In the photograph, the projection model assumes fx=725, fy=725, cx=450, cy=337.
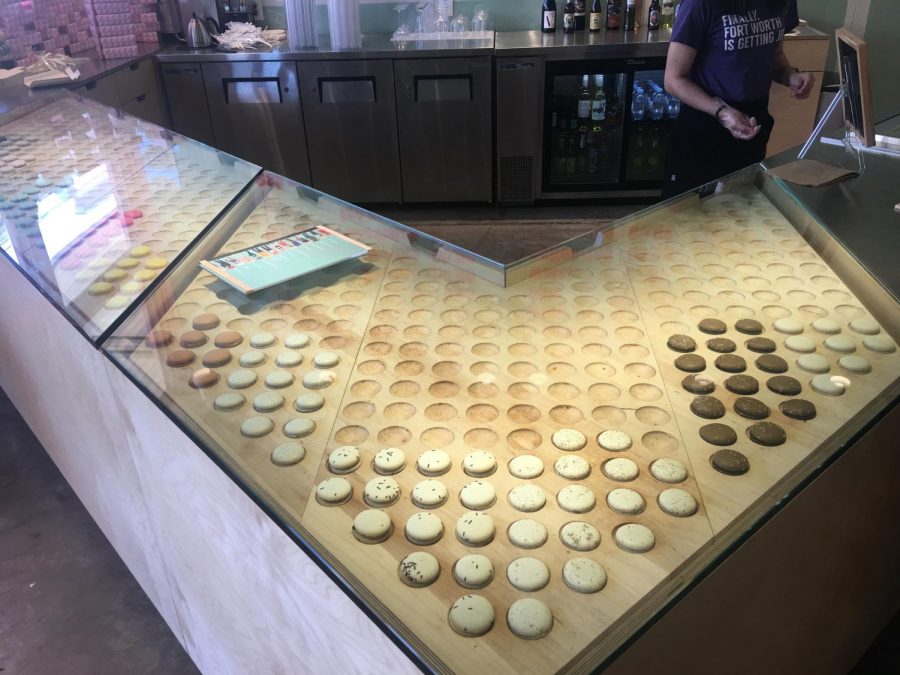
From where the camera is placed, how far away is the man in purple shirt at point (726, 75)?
248 cm

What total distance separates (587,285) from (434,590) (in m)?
0.79

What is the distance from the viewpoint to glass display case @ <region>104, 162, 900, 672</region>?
79cm

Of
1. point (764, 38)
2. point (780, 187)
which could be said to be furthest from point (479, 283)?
point (764, 38)

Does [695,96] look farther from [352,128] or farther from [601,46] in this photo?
[352,128]

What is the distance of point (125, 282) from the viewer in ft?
4.99

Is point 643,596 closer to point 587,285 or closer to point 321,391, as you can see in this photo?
point 321,391

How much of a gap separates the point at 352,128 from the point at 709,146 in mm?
2654

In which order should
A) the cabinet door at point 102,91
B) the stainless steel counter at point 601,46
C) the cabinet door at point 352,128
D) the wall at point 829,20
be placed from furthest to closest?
the wall at point 829,20
the cabinet door at point 352,128
the stainless steel counter at point 601,46
the cabinet door at point 102,91

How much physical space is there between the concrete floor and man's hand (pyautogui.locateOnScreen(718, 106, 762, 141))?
235cm

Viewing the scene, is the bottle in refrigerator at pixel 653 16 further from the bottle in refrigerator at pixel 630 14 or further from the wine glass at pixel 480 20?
the wine glass at pixel 480 20

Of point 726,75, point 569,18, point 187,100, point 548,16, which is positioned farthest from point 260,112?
point 726,75

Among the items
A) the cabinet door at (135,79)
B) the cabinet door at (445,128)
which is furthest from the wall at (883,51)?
the cabinet door at (135,79)

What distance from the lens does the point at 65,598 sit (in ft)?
6.68

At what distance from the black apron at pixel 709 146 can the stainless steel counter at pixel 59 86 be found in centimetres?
277
